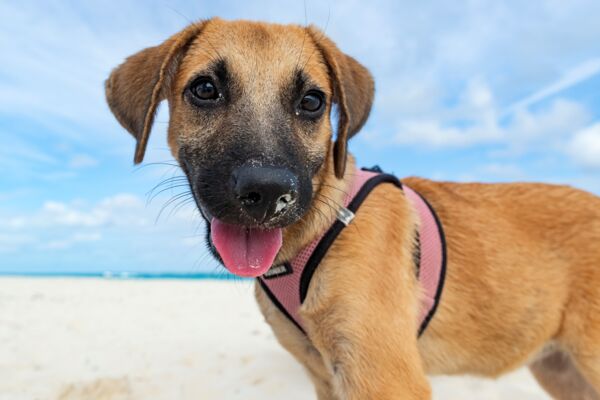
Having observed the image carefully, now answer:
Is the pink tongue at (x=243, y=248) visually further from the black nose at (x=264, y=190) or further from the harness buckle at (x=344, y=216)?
the harness buckle at (x=344, y=216)

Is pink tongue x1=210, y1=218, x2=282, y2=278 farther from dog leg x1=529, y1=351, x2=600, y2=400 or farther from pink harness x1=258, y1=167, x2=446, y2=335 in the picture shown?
dog leg x1=529, y1=351, x2=600, y2=400

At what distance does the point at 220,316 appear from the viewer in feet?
35.7

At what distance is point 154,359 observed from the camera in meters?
7.50

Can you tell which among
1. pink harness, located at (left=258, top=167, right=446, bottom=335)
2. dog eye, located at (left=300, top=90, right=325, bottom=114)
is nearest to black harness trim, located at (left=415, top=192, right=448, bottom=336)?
pink harness, located at (left=258, top=167, right=446, bottom=335)

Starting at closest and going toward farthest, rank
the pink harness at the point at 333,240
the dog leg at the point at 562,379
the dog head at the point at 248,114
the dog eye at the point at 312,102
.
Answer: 1. the dog head at the point at 248,114
2. the pink harness at the point at 333,240
3. the dog eye at the point at 312,102
4. the dog leg at the point at 562,379

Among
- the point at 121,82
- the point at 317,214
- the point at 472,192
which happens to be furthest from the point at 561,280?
the point at 121,82

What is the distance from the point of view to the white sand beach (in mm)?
6125

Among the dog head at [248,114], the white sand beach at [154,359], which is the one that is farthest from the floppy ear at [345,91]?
the white sand beach at [154,359]

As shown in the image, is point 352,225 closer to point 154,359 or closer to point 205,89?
point 205,89

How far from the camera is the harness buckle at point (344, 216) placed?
3416mm

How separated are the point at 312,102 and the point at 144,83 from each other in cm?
117

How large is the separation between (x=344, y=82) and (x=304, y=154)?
31.4 inches

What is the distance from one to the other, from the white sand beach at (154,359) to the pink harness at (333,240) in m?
0.79

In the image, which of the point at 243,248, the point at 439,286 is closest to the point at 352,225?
the point at 243,248
